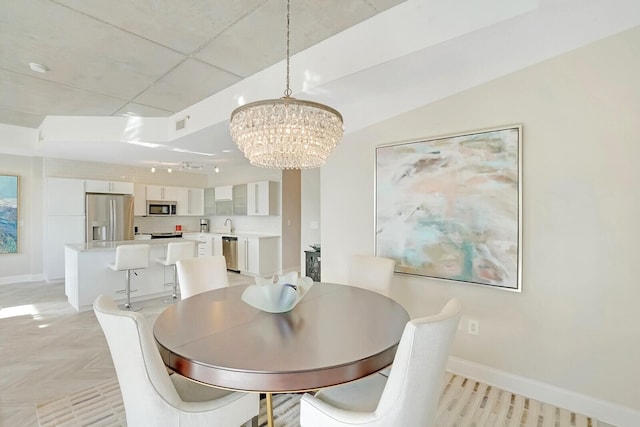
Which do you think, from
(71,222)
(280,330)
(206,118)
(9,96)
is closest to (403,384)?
(280,330)

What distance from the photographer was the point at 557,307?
2135mm

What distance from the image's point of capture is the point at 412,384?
1.16 metres

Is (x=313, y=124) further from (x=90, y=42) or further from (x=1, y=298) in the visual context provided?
(x=1, y=298)

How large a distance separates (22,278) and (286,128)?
675 cm

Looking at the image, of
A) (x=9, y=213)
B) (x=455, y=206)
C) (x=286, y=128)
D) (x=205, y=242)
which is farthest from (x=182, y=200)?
(x=455, y=206)

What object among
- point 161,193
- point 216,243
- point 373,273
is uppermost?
point 161,193

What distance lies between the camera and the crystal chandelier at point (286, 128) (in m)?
1.80

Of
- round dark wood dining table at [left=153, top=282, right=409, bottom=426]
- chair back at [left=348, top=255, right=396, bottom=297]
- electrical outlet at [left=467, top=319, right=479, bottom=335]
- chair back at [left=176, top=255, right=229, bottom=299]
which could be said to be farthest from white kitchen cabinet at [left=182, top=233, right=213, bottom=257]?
electrical outlet at [left=467, top=319, right=479, bottom=335]

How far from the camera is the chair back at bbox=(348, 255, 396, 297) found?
8.19 ft

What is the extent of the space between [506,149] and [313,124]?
1.47 metres

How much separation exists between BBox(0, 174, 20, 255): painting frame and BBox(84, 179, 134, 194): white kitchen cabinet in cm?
107

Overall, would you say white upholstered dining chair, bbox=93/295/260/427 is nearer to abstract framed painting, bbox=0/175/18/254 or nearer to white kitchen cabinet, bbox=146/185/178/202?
abstract framed painting, bbox=0/175/18/254

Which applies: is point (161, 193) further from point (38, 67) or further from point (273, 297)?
point (273, 297)

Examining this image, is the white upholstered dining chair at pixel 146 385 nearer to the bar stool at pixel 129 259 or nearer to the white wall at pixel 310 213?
the bar stool at pixel 129 259
